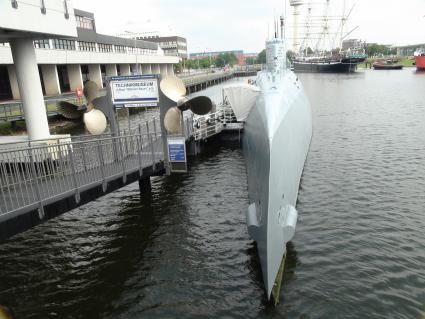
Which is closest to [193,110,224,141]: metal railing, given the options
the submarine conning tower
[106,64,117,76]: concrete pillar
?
the submarine conning tower

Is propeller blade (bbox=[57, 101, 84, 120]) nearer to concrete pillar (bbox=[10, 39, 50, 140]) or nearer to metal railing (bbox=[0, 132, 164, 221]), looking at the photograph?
metal railing (bbox=[0, 132, 164, 221])

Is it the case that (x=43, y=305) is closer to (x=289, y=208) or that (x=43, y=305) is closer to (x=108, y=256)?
(x=108, y=256)

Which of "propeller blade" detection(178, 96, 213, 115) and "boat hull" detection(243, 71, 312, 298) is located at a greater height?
"propeller blade" detection(178, 96, 213, 115)

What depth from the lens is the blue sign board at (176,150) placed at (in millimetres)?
15844

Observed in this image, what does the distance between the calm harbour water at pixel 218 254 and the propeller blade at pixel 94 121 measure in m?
3.71

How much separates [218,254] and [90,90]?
9.18 m

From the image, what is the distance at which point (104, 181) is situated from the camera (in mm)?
12641

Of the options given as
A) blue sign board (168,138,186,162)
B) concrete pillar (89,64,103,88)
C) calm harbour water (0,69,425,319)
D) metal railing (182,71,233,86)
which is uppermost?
concrete pillar (89,64,103,88)

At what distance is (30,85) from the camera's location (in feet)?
56.4

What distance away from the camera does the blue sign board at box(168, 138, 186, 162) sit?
15844mm

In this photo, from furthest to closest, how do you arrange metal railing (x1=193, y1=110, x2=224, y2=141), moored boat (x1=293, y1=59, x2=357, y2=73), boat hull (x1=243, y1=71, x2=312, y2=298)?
moored boat (x1=293, y1=59, x2=357, y2=73) → metal railing (x1=193, y1=110, x2=224, y2=141) → boat hull (x1=243, y1=71, x2=312, y2=298)

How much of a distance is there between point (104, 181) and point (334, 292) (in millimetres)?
8354

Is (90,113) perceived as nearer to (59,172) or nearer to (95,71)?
(59,172)

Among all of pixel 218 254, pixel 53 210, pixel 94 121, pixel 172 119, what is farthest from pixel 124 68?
pixel 218 254
